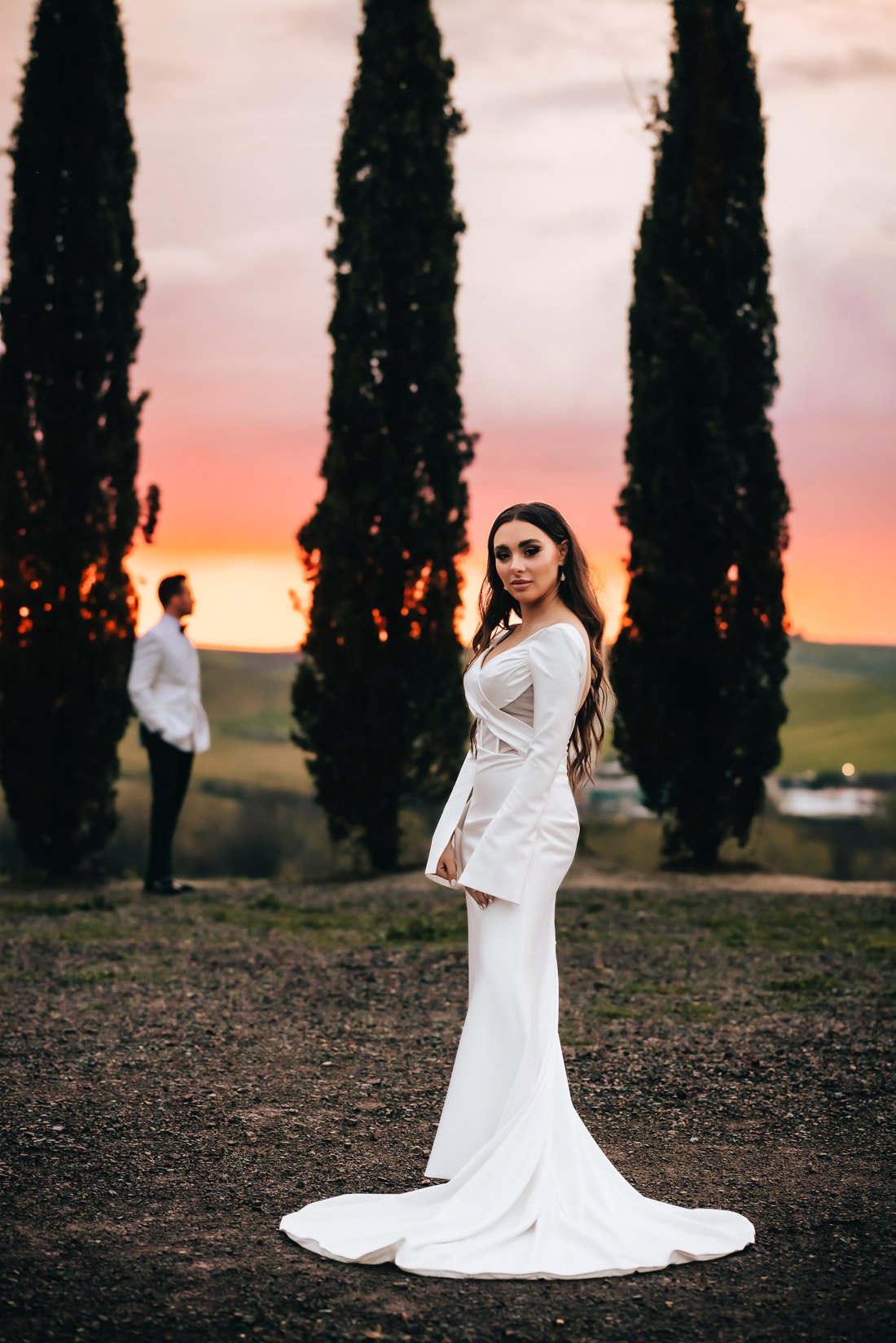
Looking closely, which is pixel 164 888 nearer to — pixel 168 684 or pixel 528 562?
pixel 168 684

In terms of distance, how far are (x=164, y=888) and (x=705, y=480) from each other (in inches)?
252

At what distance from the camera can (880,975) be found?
786 centimetres

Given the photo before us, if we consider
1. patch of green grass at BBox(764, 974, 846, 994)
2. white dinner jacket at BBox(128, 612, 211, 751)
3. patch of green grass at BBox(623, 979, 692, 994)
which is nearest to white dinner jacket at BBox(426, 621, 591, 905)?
patch of green grass at BBox(623, 979, 692, 994)

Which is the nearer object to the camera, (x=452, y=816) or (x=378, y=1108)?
(x=452, y=816)

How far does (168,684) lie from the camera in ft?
35.1

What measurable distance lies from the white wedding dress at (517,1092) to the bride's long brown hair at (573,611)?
0.18 m

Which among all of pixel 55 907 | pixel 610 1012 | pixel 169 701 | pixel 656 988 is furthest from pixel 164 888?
→ pixel 610 1012

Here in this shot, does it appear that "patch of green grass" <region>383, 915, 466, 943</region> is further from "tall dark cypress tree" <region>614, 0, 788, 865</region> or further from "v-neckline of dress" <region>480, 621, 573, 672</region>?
"v-neckline of dress" <region>480, 621, 573, 672</region>

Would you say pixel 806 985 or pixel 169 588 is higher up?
pixel 169 588

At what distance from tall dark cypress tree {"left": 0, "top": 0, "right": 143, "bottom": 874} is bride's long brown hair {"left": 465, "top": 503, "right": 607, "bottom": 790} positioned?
9.01 metres

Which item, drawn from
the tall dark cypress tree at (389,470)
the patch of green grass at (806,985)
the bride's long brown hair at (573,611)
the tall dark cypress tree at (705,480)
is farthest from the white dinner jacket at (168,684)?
the bride's long brown hair at (573,611)

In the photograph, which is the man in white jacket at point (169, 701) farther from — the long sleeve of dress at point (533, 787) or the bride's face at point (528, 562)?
the long sleeve of dress at point (533, 787)

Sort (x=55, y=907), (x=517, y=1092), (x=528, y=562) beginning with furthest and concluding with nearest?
(x=55, y=907)
(x=528, y=562)
(x=517, y=1092)

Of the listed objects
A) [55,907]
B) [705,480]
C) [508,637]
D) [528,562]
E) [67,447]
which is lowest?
[55,907]
